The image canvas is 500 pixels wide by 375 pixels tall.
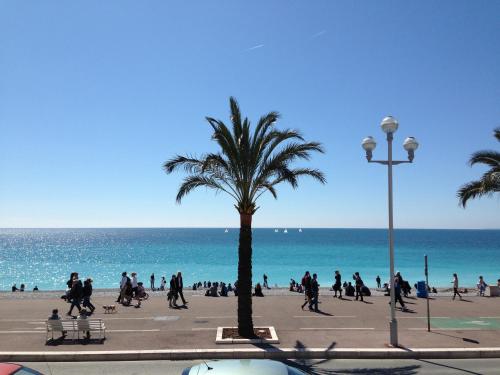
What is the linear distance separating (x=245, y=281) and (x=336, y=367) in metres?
4.13

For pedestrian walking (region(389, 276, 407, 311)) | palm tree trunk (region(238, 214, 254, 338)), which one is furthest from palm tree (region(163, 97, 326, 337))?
pedestrian walking (region(389, 276, 407, 311))

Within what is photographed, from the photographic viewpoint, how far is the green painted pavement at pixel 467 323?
14820 millimetres

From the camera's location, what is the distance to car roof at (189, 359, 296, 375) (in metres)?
5.84

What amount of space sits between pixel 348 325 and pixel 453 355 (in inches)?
165

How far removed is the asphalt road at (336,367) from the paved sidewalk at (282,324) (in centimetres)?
94

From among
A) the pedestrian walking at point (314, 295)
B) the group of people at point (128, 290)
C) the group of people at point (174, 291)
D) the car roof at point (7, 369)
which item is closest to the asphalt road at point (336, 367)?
the car roof at point (7, 369)

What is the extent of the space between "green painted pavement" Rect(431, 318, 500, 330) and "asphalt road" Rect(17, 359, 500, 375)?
3.81 meters

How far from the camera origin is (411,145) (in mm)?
13078

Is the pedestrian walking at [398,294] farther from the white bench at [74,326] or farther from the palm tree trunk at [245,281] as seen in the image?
the white bench at [74,326]

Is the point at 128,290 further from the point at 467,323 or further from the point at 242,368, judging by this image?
the point at 242,368

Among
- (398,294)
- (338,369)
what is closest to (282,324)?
(338,369)

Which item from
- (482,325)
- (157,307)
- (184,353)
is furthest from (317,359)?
(157,307)

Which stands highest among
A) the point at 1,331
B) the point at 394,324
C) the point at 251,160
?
the point at 251,160

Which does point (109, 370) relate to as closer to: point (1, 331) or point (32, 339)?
point (32, 339)
